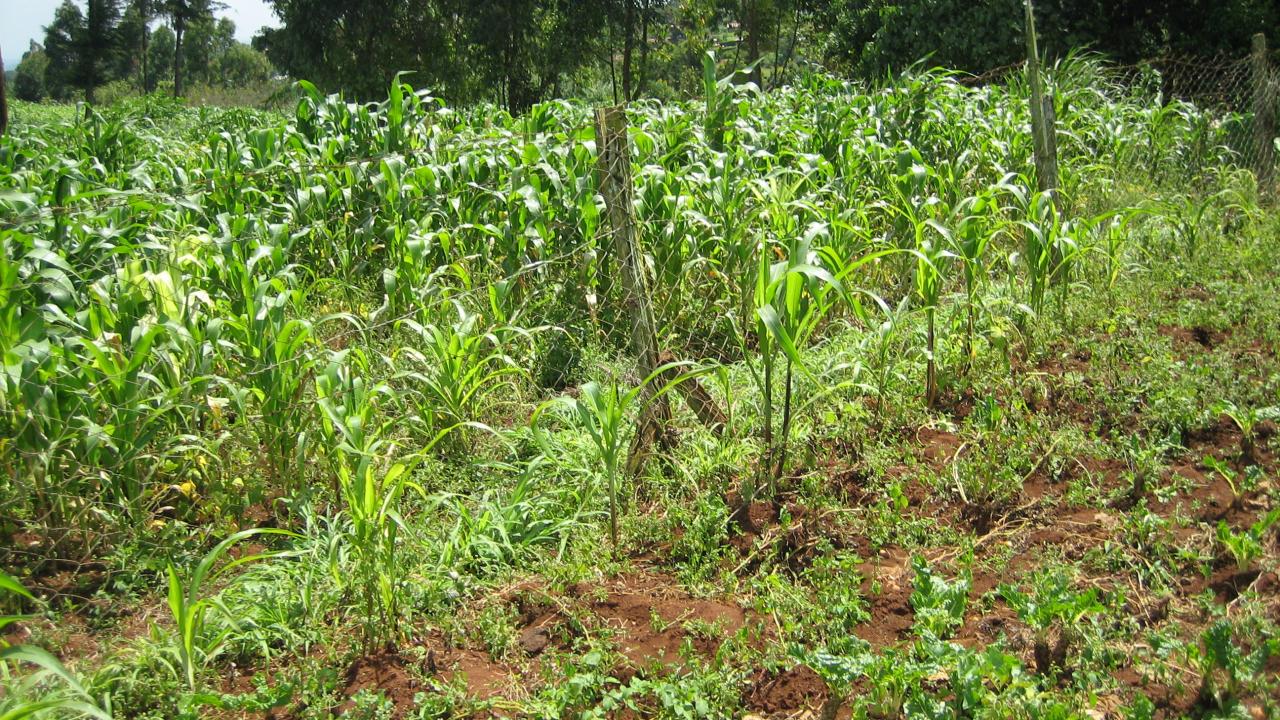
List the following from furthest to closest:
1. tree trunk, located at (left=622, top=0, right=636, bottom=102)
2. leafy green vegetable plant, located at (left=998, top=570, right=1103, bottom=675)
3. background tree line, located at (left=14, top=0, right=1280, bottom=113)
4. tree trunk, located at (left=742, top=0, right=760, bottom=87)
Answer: tree trunk, located at (left=742, top=0, right=760, bottom=87)
tree trunk, located at (left=622, top=0, right=636, bottom=102)
background tree line, located at (left=14, top=0, right=1280, bottom=113)
leafy green vegetable plant, located at (left=998, top=570, right=1103, bottom=675)

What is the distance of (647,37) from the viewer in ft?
82.1

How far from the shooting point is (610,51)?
23625mm

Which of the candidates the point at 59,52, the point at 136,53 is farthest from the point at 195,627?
the point at 59,52

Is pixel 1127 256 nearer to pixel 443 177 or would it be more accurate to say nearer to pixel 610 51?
pixel 443 177

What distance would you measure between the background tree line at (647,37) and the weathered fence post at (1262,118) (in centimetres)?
126

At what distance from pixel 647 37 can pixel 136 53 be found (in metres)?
46.4

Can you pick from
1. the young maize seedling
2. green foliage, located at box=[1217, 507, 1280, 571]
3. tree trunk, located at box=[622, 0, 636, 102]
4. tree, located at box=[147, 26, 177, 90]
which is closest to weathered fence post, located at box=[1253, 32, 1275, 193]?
the young maize seedling

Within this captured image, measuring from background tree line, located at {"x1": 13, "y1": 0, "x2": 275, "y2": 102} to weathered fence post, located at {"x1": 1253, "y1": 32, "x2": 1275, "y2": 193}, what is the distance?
37.7 metres

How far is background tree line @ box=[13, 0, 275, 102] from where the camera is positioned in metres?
42.1

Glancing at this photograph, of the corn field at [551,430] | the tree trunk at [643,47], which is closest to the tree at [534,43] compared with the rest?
the tree trunk at [643,47]

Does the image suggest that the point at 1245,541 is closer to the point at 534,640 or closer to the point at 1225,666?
the point at 1225,666

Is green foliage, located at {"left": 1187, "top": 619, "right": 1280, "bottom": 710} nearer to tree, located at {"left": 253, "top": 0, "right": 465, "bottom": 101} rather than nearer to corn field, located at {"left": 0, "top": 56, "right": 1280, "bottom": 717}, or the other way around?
corn field, located at {"left": 0, "top": 56, "right": 1280, "bottom": 717}

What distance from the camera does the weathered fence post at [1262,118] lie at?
23.6ft

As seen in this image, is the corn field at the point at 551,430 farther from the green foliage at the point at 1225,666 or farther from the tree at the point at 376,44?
the tree at the point at 376,44
